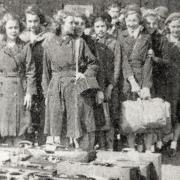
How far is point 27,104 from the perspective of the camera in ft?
14.8

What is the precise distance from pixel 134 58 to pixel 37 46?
836 millimetres

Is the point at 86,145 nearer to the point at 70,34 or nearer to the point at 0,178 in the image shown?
the point at 70,34

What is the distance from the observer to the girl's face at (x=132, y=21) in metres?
4.58

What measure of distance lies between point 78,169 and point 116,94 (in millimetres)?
1790

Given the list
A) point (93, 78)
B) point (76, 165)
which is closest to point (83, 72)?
point (93, 78)

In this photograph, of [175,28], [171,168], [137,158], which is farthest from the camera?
[175,28]

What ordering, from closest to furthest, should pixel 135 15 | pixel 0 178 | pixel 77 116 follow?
pixel 0 178 < pixel 77 116 < pixel 135 15

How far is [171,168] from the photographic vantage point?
174 inches

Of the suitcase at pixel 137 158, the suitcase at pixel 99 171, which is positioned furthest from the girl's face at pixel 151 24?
the suitcase at pixel 99 171

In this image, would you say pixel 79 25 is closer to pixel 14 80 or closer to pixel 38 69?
pixel 38 69

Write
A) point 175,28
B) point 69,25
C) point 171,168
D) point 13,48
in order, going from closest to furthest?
point 69,25 → point 171,168 → point 13,48 → point 175,28

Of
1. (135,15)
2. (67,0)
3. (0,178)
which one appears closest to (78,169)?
(0,178)

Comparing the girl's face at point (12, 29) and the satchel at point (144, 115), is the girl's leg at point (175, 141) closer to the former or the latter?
the satchel at point (144, 115)

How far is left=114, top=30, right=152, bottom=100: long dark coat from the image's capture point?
462 cm
